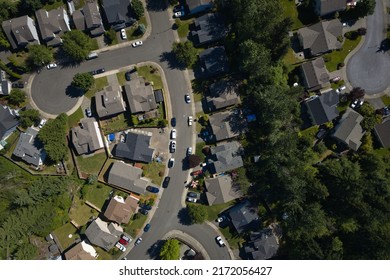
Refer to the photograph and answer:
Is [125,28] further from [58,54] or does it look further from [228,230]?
[228,230]

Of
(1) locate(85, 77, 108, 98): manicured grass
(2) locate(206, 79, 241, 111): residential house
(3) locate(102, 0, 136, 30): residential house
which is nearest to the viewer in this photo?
(2) locate(206, 79, 241, 111): residential house

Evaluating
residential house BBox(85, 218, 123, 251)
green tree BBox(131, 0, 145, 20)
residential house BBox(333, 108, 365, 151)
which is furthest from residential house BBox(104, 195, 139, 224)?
residential house BBox(333, 108, 365, 151)

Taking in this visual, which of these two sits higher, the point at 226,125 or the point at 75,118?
the point at 75,118

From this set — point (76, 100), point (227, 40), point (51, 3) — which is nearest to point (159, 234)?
point (76, 100)

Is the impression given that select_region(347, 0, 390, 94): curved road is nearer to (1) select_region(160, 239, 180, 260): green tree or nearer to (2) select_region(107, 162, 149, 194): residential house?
(2) select_region(107, 162, 149, 194): residential house

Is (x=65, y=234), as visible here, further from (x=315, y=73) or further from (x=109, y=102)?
(x=315, y=73)

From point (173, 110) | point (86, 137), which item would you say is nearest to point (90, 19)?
point (86, 137)

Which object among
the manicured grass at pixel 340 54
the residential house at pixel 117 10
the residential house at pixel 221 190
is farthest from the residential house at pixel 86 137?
the manicured grass at pixel 340 54
